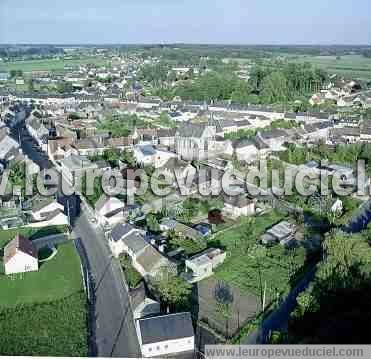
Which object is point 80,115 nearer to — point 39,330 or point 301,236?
point 301,236

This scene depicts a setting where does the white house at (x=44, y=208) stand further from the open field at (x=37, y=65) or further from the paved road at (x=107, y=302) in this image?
the open field at (x=37, y=65)

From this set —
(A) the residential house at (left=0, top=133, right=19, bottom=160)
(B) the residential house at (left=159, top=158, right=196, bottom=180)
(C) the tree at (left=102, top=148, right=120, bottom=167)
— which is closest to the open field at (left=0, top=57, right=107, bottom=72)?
(A) the residential house at (left=0, top=133, right=19, bottom=160)

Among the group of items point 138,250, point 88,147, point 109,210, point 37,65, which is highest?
point 37,65

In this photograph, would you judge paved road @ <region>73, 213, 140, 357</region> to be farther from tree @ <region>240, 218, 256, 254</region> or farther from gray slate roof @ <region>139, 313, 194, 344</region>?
tree @ <region>240, 218, 256, 254</region>

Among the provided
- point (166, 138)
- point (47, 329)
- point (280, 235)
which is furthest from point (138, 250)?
point (166, 138)

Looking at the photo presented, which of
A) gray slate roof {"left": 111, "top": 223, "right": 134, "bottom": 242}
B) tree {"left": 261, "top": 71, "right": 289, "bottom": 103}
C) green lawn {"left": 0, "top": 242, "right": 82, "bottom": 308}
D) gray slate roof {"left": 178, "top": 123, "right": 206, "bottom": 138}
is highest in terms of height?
tree {"left": 261, "top": 71, "right": 289, "bottom": 103}

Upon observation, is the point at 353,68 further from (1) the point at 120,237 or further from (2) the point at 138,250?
(2) the point at 138,250
